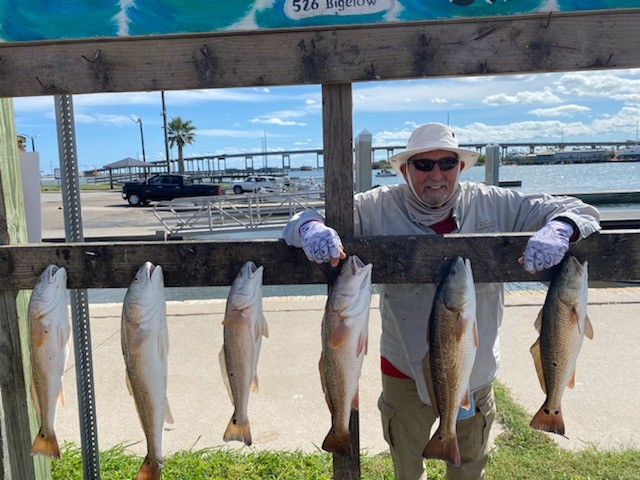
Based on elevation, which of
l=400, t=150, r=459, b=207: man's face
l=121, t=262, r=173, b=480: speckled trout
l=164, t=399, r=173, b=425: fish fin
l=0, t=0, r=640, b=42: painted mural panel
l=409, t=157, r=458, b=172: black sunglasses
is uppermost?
l=0, t=0, r=640, b=42: painted mural panel

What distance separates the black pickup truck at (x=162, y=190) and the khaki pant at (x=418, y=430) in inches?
1013

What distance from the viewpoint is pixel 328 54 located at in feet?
6.59

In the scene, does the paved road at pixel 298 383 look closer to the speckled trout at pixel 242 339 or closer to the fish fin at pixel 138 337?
the speckled trout at pixel 242 339

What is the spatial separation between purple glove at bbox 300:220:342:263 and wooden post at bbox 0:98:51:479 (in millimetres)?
1386

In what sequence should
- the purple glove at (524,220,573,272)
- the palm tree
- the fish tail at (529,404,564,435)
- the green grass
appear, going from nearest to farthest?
the purple glove at (524,220,573,272) → the fish tail at (529,404,564,435) → the green grass → the palm tree

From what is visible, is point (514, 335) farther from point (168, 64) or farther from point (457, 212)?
point (168, 64)

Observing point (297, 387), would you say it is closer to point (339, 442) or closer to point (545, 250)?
point (339, 442)

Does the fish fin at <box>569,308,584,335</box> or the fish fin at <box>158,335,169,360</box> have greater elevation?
the fish fin at <box>569,308,584,335</box>

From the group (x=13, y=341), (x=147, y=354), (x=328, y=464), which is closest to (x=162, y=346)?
(x=147, y=354)

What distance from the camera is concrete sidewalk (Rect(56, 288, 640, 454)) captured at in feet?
11.9

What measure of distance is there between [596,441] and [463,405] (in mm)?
1981

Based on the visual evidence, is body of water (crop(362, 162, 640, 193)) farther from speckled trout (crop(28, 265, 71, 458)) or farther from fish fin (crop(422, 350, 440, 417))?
speckled trout (crop(28, 265, 71, 458))

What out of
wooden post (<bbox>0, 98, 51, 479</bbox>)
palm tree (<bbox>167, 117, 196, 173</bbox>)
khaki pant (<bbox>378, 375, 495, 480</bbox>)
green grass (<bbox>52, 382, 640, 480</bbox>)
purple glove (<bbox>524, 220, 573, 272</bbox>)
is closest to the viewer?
purple glove (<bbox>524, 220, 573, 272</bbox>)

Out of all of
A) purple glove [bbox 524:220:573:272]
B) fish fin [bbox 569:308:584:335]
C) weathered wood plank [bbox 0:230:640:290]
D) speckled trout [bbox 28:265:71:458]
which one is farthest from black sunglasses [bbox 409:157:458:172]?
speckled trout [bbox 28:265:71:458]
